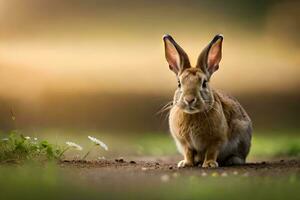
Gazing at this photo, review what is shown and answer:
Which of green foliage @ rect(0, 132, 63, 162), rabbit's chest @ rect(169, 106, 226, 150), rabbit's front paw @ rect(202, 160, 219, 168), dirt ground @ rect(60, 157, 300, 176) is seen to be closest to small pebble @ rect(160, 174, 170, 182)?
dirt ground @ rect(60, 157, 300, 176)

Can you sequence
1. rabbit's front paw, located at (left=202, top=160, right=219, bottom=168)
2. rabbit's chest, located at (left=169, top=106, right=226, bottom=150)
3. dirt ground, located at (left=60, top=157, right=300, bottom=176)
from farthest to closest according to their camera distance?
rabbit's chest, located at (left=169, top=106, right=226, bottom=150), rabbit's front paw, located at (left=202, top=160, right=219, bottom=168), dirt ground, located at (left=60, top=157, right=300, bottom=176)

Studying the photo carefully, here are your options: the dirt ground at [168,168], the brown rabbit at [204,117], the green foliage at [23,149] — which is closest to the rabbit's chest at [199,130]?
the brown rabbit at [204,117]

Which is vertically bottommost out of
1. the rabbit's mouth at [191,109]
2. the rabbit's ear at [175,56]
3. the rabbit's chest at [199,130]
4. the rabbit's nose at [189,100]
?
the rabbit's chest at [199,130]

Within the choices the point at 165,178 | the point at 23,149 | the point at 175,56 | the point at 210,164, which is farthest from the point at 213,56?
the point at 23,149

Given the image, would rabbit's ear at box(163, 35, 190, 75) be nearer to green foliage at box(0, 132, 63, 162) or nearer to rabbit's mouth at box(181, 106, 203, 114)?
rabbit's mouth at box(181, 106, 203, 114)

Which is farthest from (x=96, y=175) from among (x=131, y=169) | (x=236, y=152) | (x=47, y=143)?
(x=236, y=152)

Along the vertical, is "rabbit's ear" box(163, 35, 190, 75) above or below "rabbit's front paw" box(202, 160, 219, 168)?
above

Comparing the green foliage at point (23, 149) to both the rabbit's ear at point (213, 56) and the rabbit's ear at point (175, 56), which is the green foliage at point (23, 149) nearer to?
the rabbit's ear at point (175, 56)
